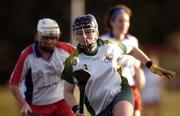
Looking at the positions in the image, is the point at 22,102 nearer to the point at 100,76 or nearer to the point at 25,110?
the point at 25,110

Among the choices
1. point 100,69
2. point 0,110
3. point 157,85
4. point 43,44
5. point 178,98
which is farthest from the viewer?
point 178,98

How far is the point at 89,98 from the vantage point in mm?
11789

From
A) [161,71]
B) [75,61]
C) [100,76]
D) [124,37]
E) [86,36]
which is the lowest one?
[124,37]

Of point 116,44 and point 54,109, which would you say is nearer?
point 116,44

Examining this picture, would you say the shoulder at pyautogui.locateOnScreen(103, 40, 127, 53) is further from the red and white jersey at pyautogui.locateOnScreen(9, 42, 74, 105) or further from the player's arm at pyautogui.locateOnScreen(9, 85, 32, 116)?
the player's arm at pyautogui.locateOnScreen(9, 85, 32, 116)

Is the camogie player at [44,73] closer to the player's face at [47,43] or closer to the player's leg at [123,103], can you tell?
the player's face at [47,43]

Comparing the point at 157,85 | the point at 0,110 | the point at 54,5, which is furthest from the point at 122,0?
the point at 157,85

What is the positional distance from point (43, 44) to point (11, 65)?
2731 centimetres

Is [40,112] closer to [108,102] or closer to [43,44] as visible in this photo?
[43,44]

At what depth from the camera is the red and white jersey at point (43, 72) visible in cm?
1305

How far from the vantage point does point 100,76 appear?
38.1 ft

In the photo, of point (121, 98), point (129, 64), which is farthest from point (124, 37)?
point (121, 98)

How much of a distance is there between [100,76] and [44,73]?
1668 millimetres

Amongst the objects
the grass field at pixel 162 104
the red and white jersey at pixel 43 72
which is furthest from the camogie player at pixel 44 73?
the grass field at pixel 162 104
